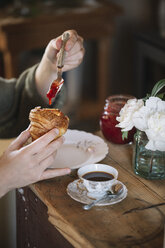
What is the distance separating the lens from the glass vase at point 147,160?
1399 millimetres

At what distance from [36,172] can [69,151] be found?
31cm

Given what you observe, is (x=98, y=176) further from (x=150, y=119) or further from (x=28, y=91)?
(x=28, y=91)

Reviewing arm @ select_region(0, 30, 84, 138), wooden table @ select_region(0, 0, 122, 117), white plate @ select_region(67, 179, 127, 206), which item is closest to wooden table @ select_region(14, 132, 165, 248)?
white plate @ select_region(67, 179, 127, 206)

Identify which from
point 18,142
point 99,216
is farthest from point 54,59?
point 99,216

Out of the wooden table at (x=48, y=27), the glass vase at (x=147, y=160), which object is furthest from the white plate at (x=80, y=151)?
the wooden table at (x=48, y=27)

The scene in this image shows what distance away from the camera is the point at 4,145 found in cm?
192

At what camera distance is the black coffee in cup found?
136cm

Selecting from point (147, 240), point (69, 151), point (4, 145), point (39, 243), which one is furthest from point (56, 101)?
point (147, 240)

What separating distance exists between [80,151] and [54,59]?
1.60ft

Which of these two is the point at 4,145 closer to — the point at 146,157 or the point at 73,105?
the point at 146,157

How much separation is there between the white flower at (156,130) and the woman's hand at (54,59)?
0.56 m

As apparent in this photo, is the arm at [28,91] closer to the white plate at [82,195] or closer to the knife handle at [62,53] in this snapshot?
the knife handle at [62,53]

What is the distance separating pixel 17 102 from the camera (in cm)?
212

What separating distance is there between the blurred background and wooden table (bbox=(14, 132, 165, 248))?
183cm
